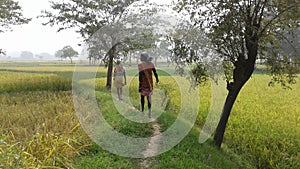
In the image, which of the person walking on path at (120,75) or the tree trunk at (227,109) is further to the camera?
the person walking on path at (120,75)

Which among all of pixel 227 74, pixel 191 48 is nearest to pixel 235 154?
pixel 227 74

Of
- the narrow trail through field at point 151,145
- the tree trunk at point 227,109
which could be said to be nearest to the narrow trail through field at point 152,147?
the narrow trail through field at point 151,145

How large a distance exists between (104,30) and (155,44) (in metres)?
2.70

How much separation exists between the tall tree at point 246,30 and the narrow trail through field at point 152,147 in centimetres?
160

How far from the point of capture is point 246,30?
5.72 metres

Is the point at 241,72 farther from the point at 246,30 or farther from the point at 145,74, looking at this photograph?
the point at 145,74

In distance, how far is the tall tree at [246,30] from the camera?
225 inches

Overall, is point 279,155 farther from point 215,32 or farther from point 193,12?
point 193,12

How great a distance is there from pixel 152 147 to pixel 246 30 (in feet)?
10.3

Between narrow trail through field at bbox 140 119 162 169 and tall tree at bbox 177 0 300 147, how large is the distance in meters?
1.60

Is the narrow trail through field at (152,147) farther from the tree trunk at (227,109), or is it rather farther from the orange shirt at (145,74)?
the tree trunk at (227,109)

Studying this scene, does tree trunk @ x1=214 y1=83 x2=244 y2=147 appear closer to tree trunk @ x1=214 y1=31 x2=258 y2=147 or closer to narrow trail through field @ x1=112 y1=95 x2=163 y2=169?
tree trunk @ x1=214 y1=31 x2=258 y2=147

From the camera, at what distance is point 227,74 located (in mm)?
6848

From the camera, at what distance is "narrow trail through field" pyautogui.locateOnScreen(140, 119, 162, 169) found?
475cm
